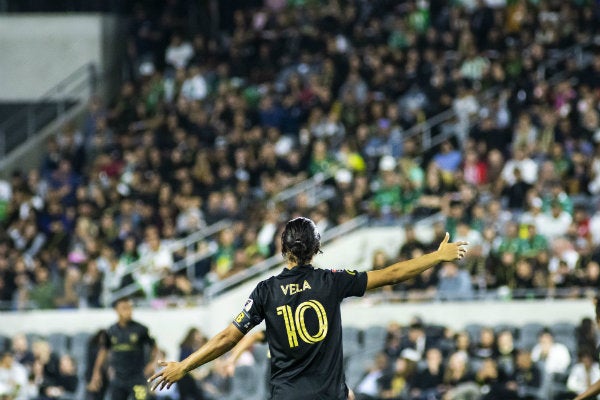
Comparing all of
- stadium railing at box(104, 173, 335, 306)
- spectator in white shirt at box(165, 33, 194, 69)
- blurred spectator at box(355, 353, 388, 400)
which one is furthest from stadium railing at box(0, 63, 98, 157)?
blurred spectator at box(355, 353, 388, 400)

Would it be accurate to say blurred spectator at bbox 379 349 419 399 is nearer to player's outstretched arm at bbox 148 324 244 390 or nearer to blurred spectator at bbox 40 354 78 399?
blurred spectator at bbox 40 354 78 399

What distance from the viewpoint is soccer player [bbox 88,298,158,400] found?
13.6 metres

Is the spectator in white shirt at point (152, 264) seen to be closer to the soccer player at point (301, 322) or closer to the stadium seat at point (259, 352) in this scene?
the stadium seat at point (259, 352)

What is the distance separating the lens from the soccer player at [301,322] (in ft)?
24.6

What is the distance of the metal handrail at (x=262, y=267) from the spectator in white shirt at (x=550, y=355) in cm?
396

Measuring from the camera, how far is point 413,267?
24.3 ft

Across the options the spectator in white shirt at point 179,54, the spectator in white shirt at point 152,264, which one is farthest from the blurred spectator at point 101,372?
the spectator in white shirt at point 179,54

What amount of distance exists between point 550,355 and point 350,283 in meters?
8.31

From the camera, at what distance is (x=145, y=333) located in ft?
44.7

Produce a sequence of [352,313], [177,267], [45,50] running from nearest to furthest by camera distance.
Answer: [352,313] → [177,267] → [45,50]

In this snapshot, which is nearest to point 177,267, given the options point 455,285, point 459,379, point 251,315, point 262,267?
point 262,267

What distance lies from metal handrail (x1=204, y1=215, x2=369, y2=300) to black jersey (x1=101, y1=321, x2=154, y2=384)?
4.81 metres

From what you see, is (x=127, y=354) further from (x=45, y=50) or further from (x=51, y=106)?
(x=45, y=50)

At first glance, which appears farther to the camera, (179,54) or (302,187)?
(179,54)
